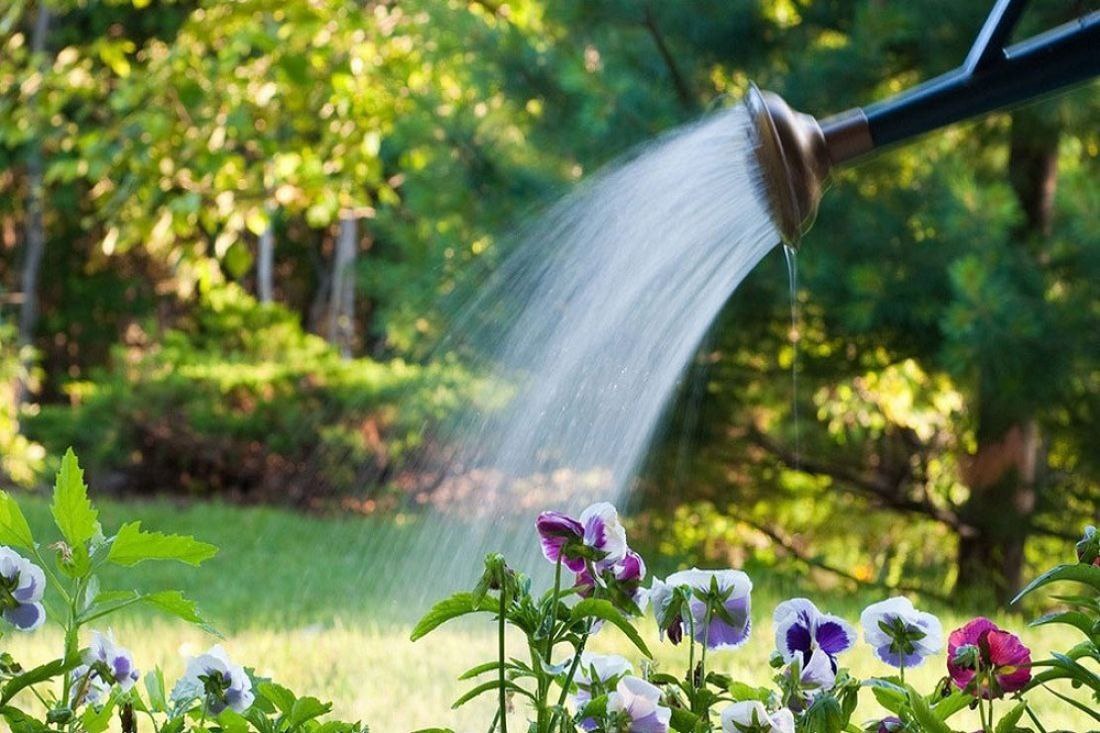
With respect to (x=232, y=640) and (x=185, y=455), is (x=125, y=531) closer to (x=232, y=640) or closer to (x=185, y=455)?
(x=232, y=640)

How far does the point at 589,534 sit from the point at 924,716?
0.82 feet

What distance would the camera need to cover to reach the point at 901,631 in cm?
111

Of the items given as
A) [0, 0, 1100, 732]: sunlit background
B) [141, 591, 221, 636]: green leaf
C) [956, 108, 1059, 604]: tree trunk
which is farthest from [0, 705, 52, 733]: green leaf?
[956, 108, 1059, 604]: tree trunk

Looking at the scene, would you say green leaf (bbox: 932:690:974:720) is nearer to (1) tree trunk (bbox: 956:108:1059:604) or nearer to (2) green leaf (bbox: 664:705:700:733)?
→ (2) green leaf (bbox: 664:705:700:733)

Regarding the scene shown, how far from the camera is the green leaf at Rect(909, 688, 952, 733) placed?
933mm

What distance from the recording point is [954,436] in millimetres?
4793

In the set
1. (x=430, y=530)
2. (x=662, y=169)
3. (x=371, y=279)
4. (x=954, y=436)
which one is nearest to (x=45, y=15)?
(x=371, y=279)

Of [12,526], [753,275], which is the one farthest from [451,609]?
[753,275]

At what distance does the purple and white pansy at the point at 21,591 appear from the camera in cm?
108

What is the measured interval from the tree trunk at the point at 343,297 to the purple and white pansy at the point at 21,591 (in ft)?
28.1

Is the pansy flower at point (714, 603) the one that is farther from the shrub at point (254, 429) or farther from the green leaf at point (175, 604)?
the shrub at point (254, 429)

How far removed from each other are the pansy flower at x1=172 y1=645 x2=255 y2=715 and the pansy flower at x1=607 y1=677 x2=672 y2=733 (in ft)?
1.06

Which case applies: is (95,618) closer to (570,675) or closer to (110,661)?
(110,661)

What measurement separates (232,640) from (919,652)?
7.73 feet
